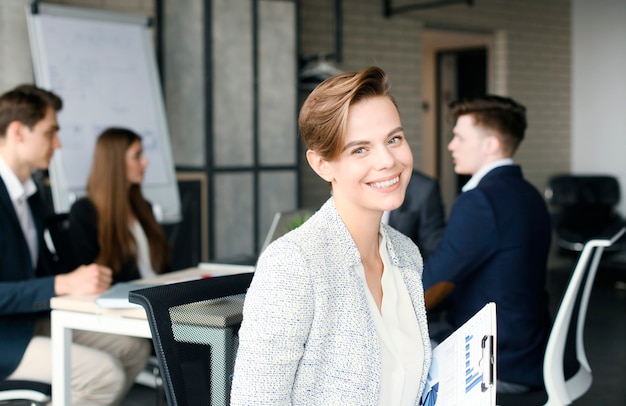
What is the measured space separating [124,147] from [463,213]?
1.67m

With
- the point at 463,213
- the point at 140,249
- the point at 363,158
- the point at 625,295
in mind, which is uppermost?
the point at 363,158

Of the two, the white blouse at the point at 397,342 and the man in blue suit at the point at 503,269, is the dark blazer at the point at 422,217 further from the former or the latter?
the white blouse at the point at 397,342

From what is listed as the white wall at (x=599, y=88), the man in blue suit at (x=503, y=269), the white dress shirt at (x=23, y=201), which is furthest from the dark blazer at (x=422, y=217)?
the white wall at (x=599, y=88)

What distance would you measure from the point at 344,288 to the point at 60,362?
138 centimetres

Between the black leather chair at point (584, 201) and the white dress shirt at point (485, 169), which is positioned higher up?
the white dress shirt at point (485, 169)

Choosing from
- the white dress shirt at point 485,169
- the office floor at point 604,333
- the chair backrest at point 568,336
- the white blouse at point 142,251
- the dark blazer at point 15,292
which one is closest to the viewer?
the chair backrest at point 568,336

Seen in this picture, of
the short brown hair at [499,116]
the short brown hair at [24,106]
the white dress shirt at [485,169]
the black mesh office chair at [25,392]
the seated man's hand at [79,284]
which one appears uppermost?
the short brown hair at [24,106]

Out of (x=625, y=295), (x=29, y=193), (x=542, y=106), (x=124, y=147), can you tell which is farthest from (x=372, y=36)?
(x=29, y=193)

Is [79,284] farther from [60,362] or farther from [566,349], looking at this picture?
[566,349]

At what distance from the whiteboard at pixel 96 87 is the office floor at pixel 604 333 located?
1307 millimetres

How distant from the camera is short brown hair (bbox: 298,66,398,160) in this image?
1.52 metres

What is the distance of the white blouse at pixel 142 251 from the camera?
3484 millimetres

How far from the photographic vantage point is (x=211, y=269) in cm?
328

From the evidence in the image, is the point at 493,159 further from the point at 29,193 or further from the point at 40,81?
the point at 40,81
